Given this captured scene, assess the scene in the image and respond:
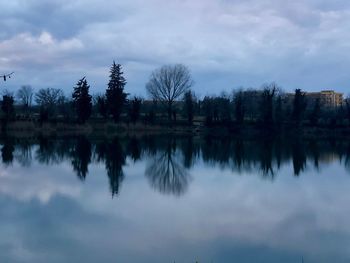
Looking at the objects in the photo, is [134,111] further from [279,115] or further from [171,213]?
[171,213]

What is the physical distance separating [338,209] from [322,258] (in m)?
4.02

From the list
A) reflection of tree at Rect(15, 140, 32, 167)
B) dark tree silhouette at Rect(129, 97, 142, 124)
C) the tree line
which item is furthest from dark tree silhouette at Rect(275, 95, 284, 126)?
reflection of tree at Rect(15, 140, 32, 167)

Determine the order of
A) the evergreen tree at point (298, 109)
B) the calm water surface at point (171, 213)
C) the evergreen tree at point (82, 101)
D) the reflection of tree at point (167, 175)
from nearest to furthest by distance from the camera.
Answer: the calm water surface at point (171, 213) < the reflection of tree at point (167, 175) < the evergreen tree at point (82, 101) < the evergreen tree at point (298, 109)

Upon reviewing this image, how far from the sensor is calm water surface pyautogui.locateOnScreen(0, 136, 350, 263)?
7.25 m

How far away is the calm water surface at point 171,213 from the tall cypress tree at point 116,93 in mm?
A: 29742

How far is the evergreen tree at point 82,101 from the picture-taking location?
45875 mm

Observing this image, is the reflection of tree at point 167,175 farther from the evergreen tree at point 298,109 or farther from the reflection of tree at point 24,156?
the evergreen tree at point 298,109

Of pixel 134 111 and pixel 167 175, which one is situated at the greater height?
pixel 134 111

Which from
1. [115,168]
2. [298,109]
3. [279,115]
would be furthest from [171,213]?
[298,109]

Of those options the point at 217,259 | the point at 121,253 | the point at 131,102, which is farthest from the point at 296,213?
the point at 131,102

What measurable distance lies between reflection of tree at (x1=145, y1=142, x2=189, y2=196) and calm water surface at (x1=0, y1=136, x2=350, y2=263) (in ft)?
0.11

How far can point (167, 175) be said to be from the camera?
1650cm

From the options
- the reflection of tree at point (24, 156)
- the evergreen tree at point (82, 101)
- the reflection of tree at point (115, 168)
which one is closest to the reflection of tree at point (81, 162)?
the reflection of tree at point (115, 168)

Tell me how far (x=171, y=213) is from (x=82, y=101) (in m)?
37.6
